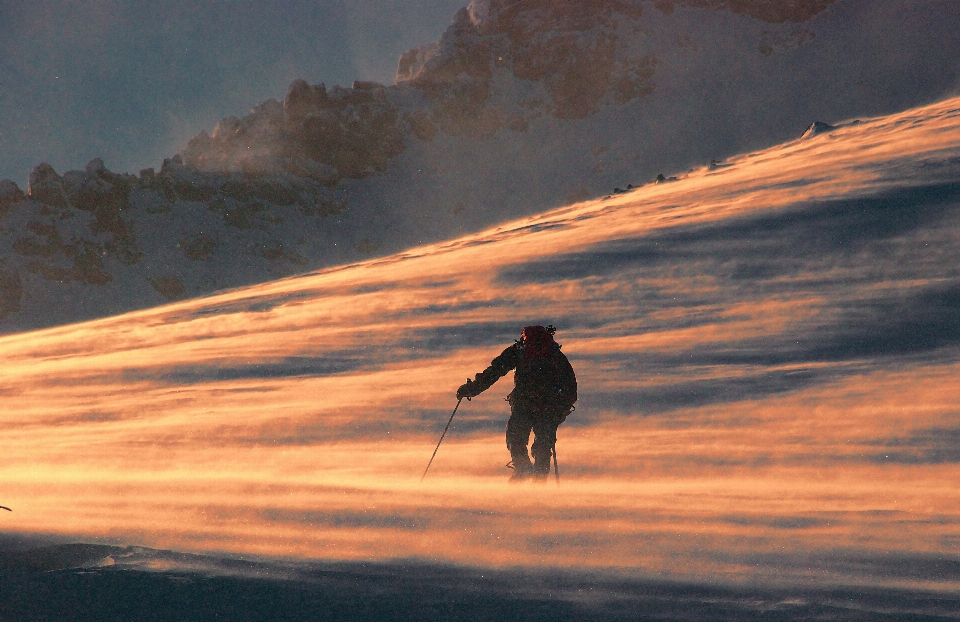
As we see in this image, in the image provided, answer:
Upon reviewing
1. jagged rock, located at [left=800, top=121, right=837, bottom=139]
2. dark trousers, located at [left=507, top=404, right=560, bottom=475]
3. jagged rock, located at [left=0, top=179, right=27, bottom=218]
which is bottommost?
dark trousers, located at [left=507, top=404, right=560, bottom=475]

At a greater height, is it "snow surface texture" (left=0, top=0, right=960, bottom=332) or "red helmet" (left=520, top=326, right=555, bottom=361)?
"snow surface texture" (left=0, top=0, right=960, bottom=332)

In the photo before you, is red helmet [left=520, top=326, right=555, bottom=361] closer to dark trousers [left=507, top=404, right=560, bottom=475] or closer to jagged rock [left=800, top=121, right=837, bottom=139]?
dark trousers [left=507, top=404, right=560, bottom=475]

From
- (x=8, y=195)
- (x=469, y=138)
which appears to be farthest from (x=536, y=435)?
(x=469, y=138)

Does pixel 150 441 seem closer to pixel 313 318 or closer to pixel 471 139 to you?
pixel 313 318

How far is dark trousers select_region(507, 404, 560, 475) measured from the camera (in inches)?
226

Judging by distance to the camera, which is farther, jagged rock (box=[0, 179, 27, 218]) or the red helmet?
jagged rock (box=[0, 179, 27, 218])

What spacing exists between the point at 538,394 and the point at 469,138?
117 meters

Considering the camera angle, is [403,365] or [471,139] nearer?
[403,365]

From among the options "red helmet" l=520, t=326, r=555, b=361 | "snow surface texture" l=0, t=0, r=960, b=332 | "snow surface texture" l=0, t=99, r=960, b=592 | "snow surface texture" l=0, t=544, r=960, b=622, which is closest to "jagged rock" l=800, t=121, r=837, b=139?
"snow surface texture" l=0, t=99, r=960, b=592

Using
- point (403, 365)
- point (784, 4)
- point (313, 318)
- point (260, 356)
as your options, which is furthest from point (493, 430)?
point (784, 4)

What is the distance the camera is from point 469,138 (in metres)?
121

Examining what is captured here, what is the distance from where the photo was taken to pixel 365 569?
3191 mm

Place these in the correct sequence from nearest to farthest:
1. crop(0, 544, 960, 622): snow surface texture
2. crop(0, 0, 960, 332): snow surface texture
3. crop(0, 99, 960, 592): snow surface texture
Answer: crop(0, 544, 960, 622): snow surface texture, crop(0, 99, 960, 592): snow surface texture, crop(0, 0, 960, 332): snow surface texture

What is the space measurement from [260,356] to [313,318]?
3.24 metres
